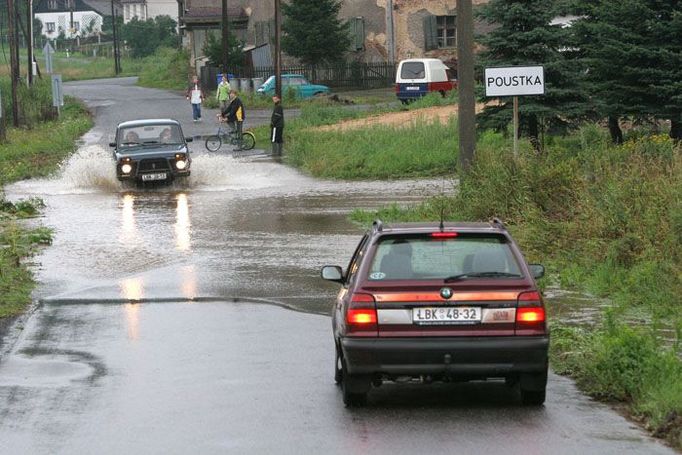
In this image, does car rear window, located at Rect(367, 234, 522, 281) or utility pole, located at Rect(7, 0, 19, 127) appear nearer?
car rear window, located at Rect(367, 234, 522, 281)

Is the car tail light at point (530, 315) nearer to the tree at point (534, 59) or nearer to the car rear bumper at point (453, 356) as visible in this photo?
the car rear bumper at point (453, 356)

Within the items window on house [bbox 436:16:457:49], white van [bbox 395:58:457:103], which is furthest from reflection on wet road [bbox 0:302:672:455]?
window on house [bbox 436:16:457:49]

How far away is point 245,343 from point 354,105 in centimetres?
4438

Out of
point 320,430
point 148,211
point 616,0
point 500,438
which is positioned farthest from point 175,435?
point 616,0

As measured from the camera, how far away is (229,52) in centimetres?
6931

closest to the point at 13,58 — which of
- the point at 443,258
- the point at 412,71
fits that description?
the point at 412,71

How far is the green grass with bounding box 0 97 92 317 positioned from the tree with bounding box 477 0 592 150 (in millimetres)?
11668

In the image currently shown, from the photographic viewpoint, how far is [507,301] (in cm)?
973

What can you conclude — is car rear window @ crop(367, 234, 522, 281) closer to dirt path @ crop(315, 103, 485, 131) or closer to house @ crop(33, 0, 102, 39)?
dirt path @ crop(315, 103, 485, 131)

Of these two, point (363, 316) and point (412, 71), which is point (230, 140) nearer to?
point (412, 71)

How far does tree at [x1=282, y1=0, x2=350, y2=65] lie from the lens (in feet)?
222

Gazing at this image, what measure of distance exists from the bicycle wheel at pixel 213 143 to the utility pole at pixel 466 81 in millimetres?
21066

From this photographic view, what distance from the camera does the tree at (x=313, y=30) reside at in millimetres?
67625

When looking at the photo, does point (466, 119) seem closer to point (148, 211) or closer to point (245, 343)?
point (148, 211)
